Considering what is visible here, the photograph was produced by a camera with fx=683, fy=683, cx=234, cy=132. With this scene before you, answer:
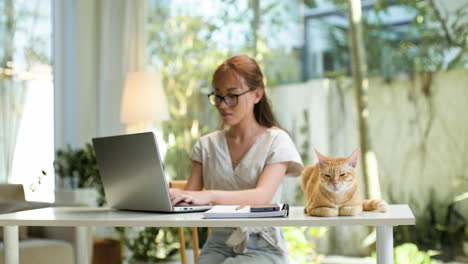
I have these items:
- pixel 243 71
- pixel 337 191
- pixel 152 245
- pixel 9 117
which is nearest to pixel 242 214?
pixel 337 191

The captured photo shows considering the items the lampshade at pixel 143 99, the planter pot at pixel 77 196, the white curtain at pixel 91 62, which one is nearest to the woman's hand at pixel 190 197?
the planter pot at pixel 77 196

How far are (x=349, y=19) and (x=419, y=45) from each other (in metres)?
0.51

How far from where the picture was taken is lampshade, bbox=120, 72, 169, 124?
186 inches

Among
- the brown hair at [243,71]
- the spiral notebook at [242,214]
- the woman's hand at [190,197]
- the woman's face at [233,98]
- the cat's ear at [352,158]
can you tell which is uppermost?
the brown hair at [243,71]

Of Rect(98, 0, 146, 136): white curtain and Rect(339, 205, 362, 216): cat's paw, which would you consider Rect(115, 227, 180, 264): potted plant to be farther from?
Rect(339, 205, 362, 216): cat's paw

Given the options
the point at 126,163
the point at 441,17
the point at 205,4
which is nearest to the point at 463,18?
the point at 441,17

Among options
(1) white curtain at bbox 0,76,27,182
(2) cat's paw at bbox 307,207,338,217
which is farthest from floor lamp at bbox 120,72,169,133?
(2) cat's paw at bbox 307,207,338,217

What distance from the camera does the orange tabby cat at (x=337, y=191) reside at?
77.2 inches

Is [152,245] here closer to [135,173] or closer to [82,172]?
[82,172]

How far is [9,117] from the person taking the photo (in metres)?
4.67

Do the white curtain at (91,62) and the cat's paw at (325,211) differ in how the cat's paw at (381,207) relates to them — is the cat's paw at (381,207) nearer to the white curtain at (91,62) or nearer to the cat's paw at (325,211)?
the cat's paw at (325,211)

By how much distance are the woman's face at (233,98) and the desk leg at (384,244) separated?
2.73 feet

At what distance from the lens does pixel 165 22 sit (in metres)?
5.27

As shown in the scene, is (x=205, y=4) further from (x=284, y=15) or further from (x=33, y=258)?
(x=33, y=258)
